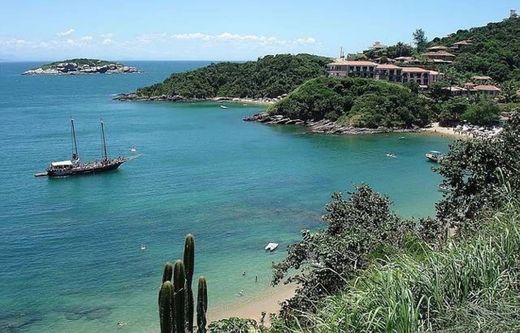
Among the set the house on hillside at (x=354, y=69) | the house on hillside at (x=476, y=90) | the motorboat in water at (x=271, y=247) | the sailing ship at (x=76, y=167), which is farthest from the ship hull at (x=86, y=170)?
the house on hillside at (x=354, y=69)

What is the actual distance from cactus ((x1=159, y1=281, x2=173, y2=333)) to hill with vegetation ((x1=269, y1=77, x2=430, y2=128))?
6646cm

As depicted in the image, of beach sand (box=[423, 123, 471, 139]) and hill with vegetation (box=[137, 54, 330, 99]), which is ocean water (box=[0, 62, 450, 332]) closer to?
beach sand (box=[423, 123, 471, 139])

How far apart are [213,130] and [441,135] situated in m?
32.5

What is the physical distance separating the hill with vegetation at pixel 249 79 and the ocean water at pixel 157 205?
33.9m

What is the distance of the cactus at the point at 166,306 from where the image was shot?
13.9m

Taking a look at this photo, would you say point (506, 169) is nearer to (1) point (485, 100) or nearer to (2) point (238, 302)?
(2) point (238, 302)

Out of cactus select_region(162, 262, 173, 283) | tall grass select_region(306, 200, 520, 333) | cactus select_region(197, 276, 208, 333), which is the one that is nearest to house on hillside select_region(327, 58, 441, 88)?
cactus select_region(197, 276, 208, 333)

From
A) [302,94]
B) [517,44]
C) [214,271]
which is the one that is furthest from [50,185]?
[517,44]

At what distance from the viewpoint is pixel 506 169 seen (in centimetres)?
1827

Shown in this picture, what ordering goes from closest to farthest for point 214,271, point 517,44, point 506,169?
point 506,169, point 214,271, point 517,44

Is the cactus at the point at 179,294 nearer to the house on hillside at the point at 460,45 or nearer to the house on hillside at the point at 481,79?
the house on hillside at the point at 481,79

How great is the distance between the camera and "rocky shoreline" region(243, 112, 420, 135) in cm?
7688

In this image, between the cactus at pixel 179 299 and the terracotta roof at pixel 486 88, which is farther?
the terracotta roof at pixel 486 88

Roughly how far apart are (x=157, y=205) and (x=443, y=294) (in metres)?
36.2
